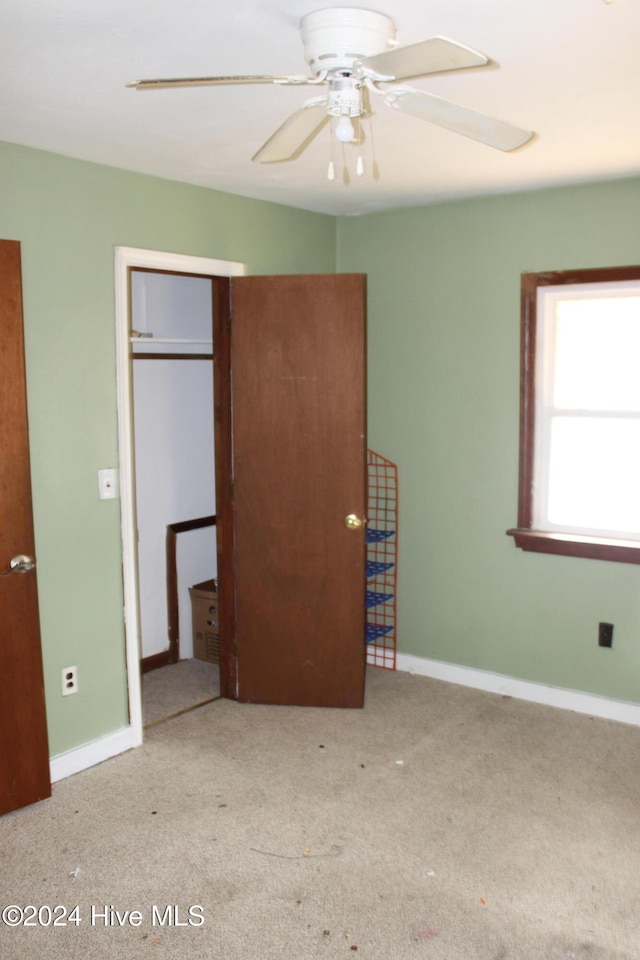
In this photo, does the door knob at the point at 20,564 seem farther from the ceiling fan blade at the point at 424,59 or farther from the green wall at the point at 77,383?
the ceiling fan blade at the point at 424,59

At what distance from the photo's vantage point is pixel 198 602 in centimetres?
439

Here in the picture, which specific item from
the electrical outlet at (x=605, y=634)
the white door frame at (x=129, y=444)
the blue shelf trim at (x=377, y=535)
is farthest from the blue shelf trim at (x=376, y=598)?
the white door frame at (x=129, y=444)

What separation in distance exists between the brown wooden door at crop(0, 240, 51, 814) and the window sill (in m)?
2.20

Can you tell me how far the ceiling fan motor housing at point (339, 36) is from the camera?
1.73 m

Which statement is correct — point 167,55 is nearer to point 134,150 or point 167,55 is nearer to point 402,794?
point 134,150

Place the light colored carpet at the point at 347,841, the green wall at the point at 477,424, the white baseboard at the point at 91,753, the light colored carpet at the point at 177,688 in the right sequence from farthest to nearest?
the light colored carpet at the point at 177,688
the green wall at the point at 477,424
the white baseboard at the point at 91,753
the light colored carpet at the point at 347,841

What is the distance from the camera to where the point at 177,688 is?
4.07 m

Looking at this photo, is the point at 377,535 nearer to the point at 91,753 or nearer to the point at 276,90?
the point at 91,753

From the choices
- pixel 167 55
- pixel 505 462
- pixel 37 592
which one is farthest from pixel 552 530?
pixel 167 55

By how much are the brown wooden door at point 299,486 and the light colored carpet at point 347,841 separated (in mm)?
258

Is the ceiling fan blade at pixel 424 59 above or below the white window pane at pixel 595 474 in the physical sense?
above

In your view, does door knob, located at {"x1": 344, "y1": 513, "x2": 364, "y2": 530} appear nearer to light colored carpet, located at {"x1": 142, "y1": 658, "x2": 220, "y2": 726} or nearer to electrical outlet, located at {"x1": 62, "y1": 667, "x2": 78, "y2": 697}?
light colored carpet, located at {"x1": 142, "y1": 658, "x2": 220, "y2": 726}

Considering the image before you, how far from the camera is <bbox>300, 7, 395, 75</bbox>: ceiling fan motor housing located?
1.73 meters

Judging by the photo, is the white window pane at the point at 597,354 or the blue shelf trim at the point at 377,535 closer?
the white window pane at the point at 597,354
